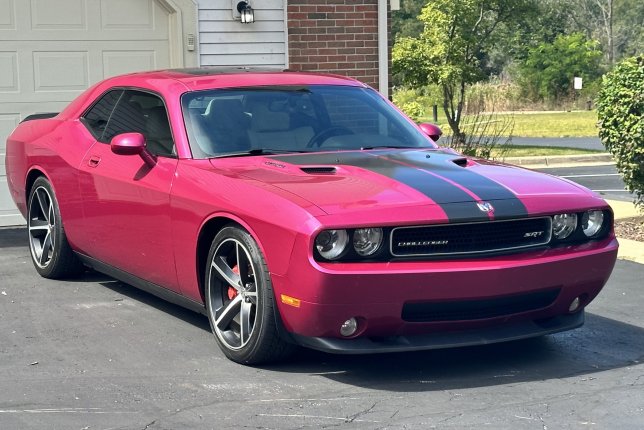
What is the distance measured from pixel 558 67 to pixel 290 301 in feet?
141

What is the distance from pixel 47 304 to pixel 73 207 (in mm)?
695

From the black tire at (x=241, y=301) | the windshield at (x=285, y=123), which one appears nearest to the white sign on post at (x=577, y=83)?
the windshield at (x=285, y=123)

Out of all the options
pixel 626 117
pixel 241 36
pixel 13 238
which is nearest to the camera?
pixel 13 238

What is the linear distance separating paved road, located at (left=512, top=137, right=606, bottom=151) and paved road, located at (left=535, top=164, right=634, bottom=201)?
3980 millimetres

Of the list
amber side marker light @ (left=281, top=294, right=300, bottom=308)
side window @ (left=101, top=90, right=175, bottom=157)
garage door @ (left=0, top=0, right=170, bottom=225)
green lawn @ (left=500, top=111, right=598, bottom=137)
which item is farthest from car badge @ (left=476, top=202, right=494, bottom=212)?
green lawn @ (left=500, top=111, right=598, bottom=137)

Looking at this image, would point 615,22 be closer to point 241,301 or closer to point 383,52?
point 383,52

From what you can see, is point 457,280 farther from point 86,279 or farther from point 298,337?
point 86,279

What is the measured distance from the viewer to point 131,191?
6.66 meters

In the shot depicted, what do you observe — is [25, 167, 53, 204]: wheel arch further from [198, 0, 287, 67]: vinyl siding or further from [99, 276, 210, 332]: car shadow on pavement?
[198, 0, 287, 67]: vinyl siding

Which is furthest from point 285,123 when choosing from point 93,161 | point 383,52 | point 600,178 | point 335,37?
point 600,178

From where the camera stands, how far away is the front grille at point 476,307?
524 cm

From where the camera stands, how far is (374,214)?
5.16m

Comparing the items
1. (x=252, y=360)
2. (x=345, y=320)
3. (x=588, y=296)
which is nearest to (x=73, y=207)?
(x=252, y=360)

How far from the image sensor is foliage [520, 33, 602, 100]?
46.2 metres
